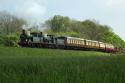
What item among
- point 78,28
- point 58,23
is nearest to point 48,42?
point 58,23

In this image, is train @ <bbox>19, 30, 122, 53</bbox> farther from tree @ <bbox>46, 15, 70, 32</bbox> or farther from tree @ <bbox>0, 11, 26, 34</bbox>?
tree @ <bbox>46, 15, 70, 32</bbox>

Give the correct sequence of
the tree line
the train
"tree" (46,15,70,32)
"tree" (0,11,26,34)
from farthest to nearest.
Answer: "tree" (46,15,70,32), the tree line, "tree" (0,11,26,34), the train

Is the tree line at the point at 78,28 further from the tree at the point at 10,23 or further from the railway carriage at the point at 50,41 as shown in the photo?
the railway carriage at the point at 50,41

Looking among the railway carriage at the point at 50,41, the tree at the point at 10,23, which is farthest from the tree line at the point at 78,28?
the railway carriage at the point at 50,41

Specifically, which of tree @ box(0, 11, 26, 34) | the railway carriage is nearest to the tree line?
tree @ box(0, 11, 26, 34)

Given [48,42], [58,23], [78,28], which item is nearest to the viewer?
[48,42]

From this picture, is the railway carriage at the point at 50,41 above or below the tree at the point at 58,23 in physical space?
below

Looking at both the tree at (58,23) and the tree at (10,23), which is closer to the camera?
the tree at (10,23)

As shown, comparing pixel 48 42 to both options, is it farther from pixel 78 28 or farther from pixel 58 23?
pixel 78 28

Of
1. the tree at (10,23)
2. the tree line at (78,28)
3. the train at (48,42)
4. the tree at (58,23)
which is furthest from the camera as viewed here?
the tree at (58,23)

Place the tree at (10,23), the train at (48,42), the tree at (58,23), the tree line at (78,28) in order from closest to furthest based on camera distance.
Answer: the train at (48,42) < the tree at (10,23) < the tree line at (78,28) < the tree at (58,23)

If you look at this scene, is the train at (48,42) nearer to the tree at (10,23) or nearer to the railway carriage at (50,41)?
the railway carriage at (50,41)

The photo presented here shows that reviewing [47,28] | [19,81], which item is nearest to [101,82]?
[19,81]

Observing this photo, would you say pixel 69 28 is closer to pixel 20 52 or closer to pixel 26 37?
pixel 26 37
